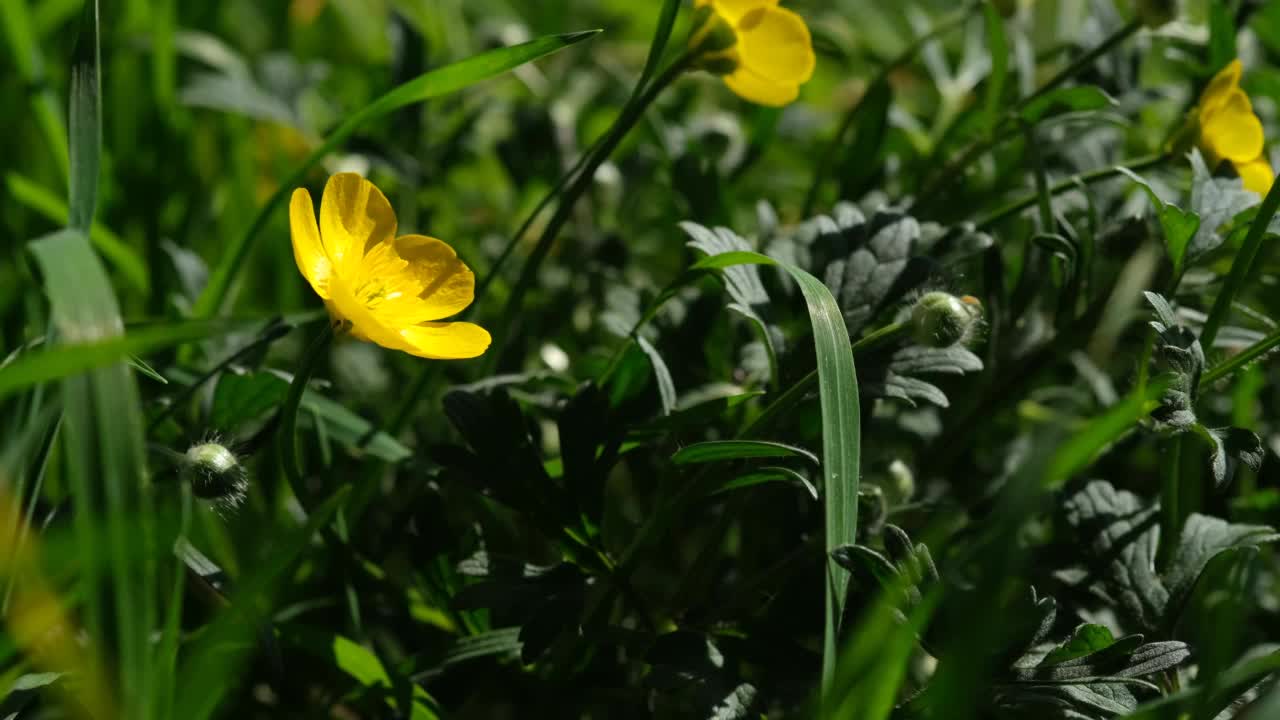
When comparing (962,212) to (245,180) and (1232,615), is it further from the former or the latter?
(245,180)

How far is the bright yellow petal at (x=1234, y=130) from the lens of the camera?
1128 millimetres

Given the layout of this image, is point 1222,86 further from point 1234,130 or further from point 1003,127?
point 1003,127

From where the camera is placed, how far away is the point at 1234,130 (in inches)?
45.0

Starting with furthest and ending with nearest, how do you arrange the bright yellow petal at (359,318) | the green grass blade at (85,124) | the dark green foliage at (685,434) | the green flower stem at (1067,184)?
1. the green flower stem at (1067,184)
2. the green grass blade at (85,124)
3. the bright yellow petal at (359,318)
4. the dark green foliage at (685,434)

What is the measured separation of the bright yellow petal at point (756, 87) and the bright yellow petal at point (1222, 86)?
423mm

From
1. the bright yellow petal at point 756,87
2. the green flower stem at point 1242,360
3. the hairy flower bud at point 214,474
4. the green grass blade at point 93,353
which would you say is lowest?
the hairy flower bud at point 214,474

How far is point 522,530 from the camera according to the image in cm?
130

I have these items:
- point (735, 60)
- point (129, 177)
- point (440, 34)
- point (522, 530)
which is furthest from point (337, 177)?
point (440, 34)

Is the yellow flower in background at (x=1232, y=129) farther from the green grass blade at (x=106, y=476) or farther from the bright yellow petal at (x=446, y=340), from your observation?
the green grass blade at (x=106, y=476)

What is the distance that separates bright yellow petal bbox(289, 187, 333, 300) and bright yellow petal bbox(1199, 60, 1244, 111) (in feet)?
2.87

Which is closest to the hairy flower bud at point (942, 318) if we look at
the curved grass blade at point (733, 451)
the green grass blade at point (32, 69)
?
the curved grass blade at point (733, 451)

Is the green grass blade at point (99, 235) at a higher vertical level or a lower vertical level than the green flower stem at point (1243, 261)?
lower

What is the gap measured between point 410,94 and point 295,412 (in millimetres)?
365

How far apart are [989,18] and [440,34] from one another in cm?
123
